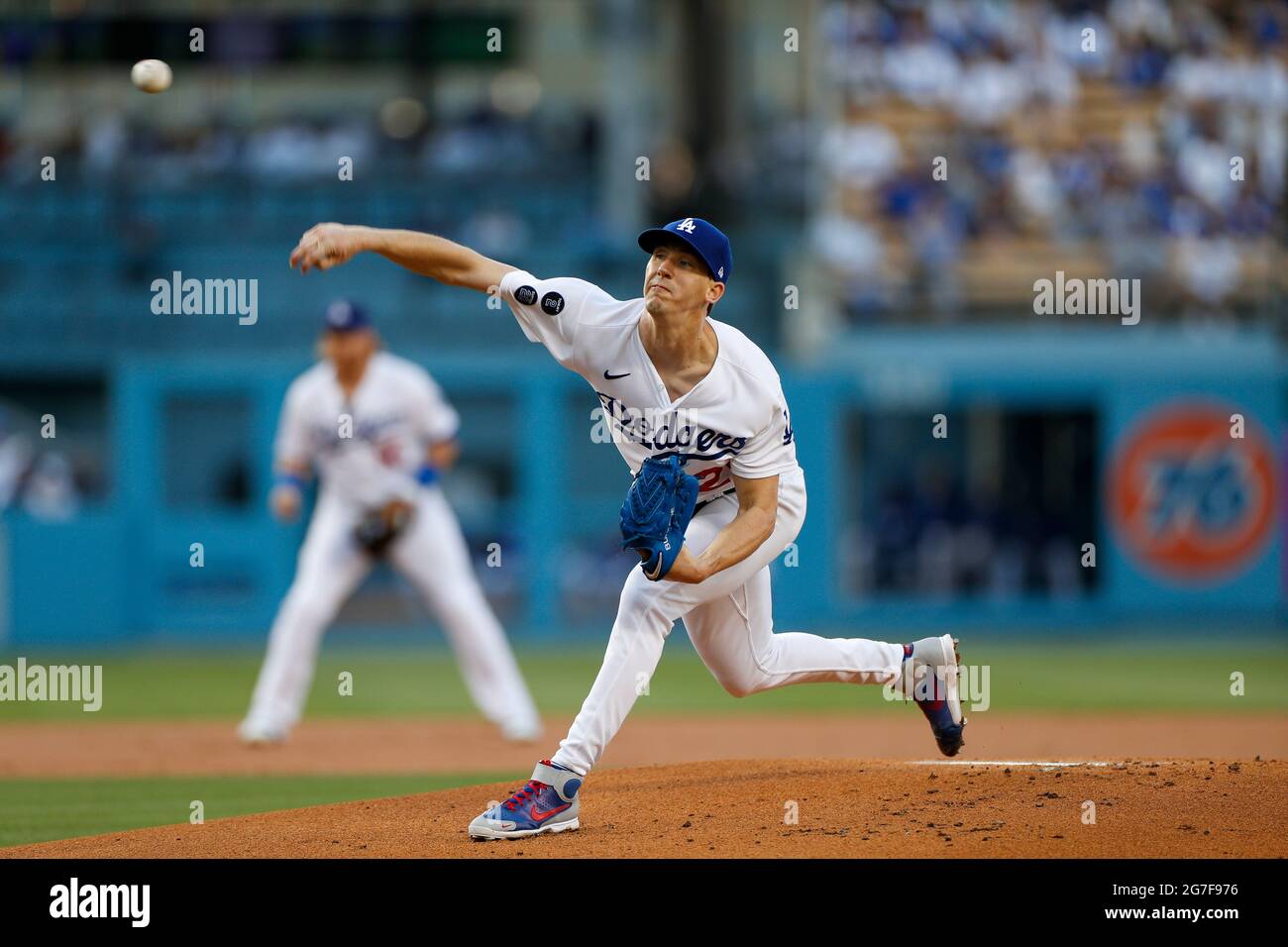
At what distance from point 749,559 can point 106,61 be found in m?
22.1

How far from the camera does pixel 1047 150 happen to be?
70.1 ft

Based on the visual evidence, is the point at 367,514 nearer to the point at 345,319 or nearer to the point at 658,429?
the point at 345,319

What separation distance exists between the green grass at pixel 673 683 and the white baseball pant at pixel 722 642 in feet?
15.4

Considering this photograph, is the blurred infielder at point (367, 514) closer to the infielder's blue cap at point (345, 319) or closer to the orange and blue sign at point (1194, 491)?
the infielder's blue cap at point (345, 319)

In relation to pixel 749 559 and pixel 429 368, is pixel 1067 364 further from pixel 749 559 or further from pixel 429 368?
pixel 749 559

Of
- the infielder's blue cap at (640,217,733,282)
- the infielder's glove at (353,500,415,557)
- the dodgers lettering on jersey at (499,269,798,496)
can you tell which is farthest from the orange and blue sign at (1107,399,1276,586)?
the infielder's blue cap at (640,217,733,282)

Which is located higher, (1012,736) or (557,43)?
(557,43)

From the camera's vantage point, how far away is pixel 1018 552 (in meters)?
17.6

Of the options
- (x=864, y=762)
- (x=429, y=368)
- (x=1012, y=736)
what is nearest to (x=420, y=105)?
(x=429, y=368)

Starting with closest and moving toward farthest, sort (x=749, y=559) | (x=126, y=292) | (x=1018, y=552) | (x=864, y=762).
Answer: (x=749, y=559) < (x=864, y=762) < (x=1018, y=552) < (x=126, y=292)

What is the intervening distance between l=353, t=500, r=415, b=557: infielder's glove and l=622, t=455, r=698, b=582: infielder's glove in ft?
13.1

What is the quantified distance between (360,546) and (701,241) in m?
4.38

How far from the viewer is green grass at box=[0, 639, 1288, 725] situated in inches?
448

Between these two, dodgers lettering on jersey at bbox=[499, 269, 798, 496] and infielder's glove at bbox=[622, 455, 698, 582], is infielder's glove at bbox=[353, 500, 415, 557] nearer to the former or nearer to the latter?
dodgers lettering on jersey at bbox=[499, 269, 798, 496]
